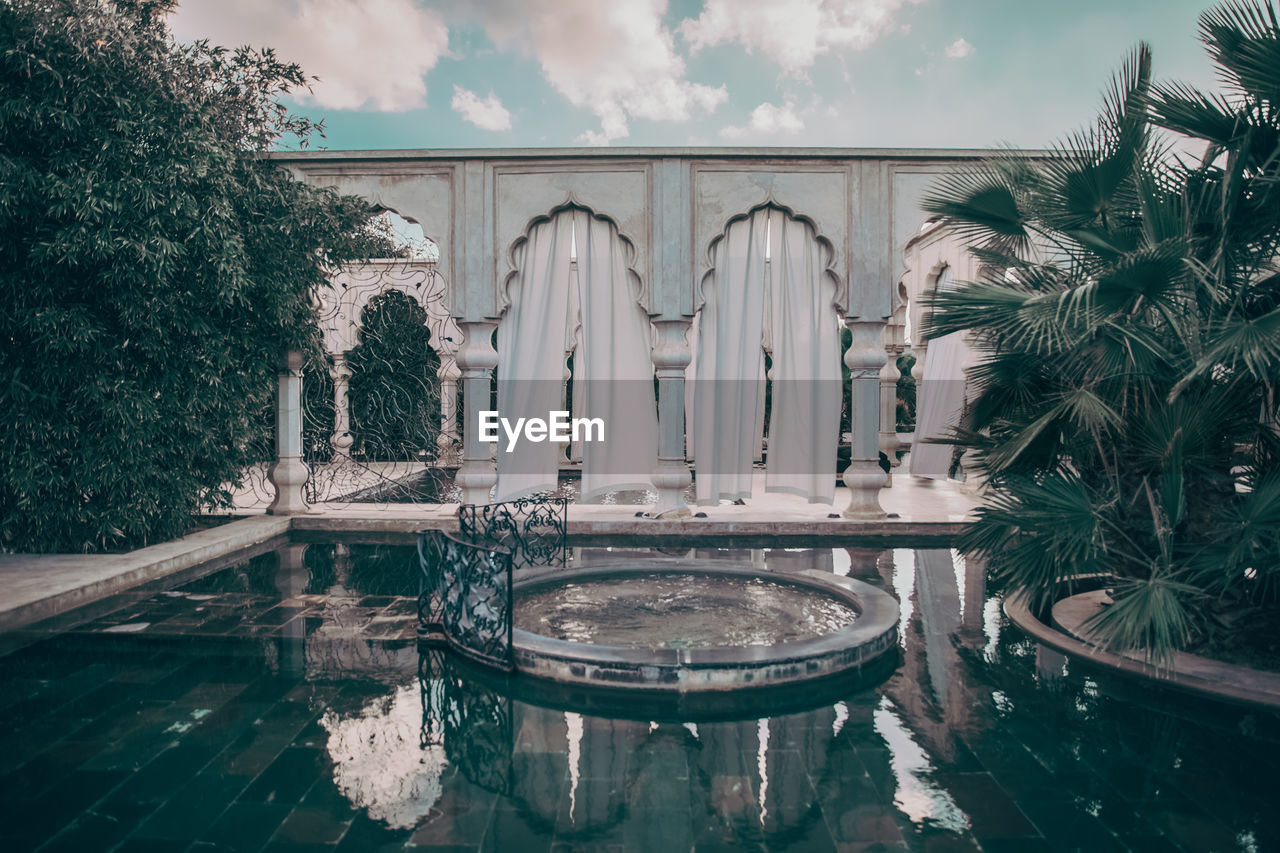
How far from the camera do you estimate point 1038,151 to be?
7.34 m

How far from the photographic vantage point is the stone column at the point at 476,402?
299 inches

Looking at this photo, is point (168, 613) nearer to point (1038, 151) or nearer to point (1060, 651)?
point (1060, 651)

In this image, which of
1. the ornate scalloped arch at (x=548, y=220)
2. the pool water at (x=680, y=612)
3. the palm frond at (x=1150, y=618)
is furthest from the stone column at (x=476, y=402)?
the palm frond at (x=1150, y=618)

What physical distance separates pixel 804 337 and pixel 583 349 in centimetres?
210

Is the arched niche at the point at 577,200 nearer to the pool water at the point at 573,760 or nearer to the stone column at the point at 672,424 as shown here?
the stone column at the point at 672,424

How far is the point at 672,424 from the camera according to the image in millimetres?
7625

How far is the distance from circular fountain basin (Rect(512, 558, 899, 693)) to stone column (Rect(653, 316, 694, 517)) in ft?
7.28

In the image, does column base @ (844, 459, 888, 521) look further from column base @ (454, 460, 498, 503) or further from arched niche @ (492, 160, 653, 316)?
column base @ (454, 460, 498, 503)

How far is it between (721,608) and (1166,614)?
2081mm

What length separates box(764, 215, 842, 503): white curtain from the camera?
758 cm

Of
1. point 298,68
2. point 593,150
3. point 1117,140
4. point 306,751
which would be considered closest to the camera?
point 306,751

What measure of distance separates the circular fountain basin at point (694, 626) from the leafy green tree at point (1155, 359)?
855 millimetres

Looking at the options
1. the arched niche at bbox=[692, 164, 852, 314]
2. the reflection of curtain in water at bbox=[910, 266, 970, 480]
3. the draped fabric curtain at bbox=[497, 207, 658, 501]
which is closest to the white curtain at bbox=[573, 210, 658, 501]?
the draped fabric curtain at bbox=[497, 207, 658, 501]

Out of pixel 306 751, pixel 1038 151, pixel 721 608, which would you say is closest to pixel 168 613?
pixel 306 751
